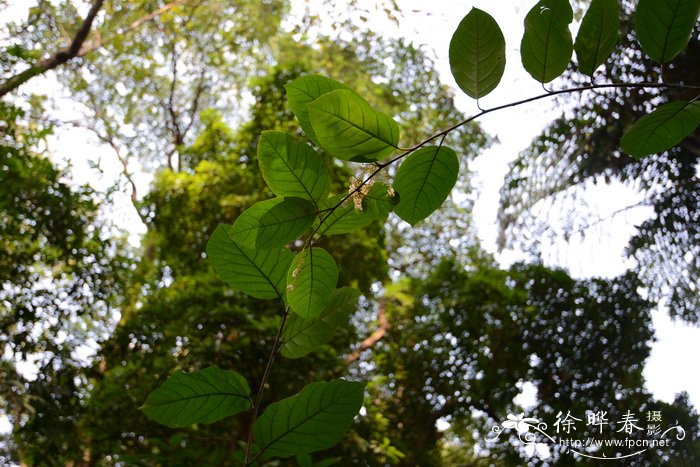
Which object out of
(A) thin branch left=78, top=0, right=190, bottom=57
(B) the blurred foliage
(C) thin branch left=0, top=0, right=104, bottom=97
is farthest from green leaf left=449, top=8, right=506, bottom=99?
(A) thin branch left=78, top=0, right=190, bottom=57

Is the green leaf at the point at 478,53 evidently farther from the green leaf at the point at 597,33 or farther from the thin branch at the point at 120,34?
the thin branch at the point at 120,34

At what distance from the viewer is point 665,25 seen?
0.26 m

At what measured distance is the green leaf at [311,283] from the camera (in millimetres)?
296

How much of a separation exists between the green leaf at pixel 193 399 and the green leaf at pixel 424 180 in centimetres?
13

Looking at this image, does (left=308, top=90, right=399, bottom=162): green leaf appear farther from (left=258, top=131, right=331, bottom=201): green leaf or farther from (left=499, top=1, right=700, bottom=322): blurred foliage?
(left=499, top=1, right=700, bottom=322): blurred foliage

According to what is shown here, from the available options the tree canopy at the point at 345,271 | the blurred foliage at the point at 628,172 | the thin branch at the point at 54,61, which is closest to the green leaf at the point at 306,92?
the tree canopy at the point at 345,271

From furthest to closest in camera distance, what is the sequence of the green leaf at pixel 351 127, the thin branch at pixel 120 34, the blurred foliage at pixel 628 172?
the thin branch at pixel 120 34, the blurred foliage at pixel 628 172, the green leaf at pixel 351 127

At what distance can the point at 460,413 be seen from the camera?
3055 millimetres

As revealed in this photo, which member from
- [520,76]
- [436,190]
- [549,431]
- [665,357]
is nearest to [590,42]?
[436,190]

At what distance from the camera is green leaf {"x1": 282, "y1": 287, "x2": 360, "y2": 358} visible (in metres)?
0.33

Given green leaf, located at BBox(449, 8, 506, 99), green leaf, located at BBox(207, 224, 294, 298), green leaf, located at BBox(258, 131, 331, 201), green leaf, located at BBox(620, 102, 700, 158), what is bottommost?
green leaf, located at BBox(207, 224, 294, 298)

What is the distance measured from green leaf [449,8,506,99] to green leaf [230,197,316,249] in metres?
0.10

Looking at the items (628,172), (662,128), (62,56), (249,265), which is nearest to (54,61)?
(62,56)

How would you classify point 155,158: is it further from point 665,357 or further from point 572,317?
point 665,357
